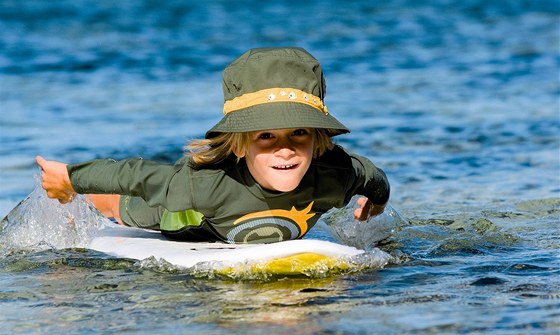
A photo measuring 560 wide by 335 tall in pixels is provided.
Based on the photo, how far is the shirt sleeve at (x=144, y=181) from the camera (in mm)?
4883

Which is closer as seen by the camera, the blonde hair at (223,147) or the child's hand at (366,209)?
the blonde hair at (223,147)

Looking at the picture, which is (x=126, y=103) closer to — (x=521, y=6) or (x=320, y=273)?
(x=320, y=273)

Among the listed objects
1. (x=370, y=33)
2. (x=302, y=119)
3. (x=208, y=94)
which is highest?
(x=370, y=33)

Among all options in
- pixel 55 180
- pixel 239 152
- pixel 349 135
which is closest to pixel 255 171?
pixel 239 152

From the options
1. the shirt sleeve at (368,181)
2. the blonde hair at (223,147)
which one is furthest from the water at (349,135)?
the blonde hair at (223,147)

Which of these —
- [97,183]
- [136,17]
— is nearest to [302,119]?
[97,183]

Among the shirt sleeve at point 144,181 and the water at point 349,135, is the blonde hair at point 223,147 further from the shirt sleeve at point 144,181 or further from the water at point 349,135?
the water at point 349,135

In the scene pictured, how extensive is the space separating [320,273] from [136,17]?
15072mm

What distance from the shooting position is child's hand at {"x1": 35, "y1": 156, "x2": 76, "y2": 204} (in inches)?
201

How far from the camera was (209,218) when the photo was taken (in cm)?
511

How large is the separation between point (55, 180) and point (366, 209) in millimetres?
1690

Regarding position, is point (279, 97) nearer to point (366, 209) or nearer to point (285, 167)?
point (285, 167)

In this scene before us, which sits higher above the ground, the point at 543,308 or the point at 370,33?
the point at 370,33

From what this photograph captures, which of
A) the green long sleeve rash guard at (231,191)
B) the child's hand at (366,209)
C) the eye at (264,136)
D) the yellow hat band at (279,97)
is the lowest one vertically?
the child's hand at (366,209)
